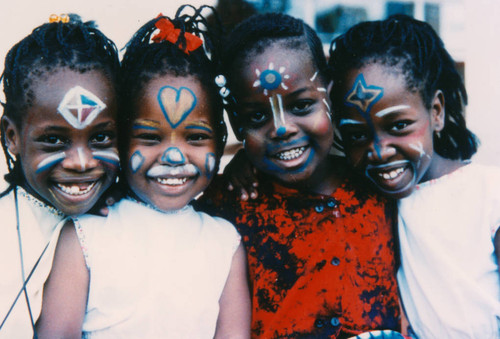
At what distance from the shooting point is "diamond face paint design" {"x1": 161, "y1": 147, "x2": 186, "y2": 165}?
142 centimetres

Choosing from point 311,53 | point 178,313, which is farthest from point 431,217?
point 178,313

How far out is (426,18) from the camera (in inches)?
101

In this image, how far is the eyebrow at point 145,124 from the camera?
4.66 ft

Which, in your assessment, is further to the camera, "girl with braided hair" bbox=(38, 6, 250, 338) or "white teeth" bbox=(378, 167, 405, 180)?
"white teeth" bbox=(378, 167, 405, 180)

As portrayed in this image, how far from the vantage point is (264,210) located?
1633mm

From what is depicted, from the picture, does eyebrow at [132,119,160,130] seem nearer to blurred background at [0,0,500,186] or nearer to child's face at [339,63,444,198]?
child's face at [339,63,444,198]

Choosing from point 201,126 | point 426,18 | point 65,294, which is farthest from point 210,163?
point 426,18

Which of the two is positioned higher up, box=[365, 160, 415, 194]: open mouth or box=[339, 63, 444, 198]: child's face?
box=[339, 63, 444, 198]: child's face

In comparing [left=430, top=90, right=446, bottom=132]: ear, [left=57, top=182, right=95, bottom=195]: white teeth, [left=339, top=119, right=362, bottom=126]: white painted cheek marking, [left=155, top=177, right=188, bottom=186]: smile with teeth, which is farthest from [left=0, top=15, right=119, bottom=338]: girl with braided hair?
[left=430, top=90, right=446, bottom=132]: ear

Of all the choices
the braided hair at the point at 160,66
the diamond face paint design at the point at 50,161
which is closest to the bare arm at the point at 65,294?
the diamond face paint design at the point at 50,161

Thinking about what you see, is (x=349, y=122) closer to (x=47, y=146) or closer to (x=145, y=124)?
(x=145, y=124)

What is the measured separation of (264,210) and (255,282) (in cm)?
23

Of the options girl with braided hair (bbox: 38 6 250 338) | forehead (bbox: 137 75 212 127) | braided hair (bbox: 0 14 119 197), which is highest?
braided hair (bbox: 0 14 119 197)

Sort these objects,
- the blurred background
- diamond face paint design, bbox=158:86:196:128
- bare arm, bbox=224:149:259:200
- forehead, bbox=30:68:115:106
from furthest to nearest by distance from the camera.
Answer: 1. the blurred background
2. bare arm, bbox=224:149:259:200
3. diamond face paint design, bbox=158:86:196:128
4. forehead, bbox=30:68:115:106
